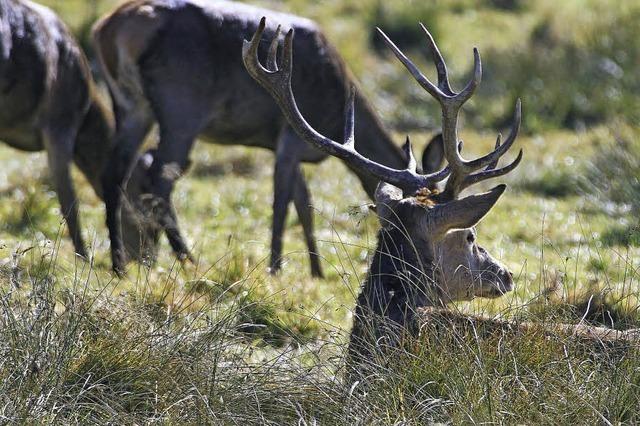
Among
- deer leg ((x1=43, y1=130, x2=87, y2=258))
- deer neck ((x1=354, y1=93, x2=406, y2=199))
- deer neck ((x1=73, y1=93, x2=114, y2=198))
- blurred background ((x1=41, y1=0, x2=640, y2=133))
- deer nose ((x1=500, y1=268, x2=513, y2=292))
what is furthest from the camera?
blurred background ((x1=41, y1=0, x2=640, y2=133))

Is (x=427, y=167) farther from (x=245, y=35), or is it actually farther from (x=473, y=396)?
(x=473, y=396)

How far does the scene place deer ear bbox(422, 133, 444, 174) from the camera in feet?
28.6

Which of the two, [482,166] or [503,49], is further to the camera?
[503,49]


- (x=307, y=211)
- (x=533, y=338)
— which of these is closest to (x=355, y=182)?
(x=307, y=211)

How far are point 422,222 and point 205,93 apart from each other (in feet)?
11.6

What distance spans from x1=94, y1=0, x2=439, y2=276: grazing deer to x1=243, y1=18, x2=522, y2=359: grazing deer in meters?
2.56

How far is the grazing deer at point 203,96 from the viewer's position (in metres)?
8.88

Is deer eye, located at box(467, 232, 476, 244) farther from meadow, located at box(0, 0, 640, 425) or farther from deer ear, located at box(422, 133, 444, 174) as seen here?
deer ear, located at box(422, 133, 444, 174)

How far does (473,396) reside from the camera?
15.6 ft

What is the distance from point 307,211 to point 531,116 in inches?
277

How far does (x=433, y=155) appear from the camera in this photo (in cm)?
881

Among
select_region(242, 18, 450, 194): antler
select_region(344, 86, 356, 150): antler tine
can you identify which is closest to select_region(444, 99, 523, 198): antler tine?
select_region(242, 18, 450, 194): antler

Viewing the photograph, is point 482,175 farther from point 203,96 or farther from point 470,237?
point 203,96

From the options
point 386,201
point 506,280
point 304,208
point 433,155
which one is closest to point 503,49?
point 304,208
